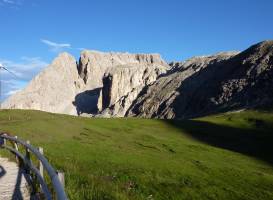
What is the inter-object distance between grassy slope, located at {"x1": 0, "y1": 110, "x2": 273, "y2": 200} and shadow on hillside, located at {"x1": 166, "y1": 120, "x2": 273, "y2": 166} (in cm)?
14

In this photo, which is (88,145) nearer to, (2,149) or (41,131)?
(41,131)

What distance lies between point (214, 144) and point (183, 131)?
26.8 ft

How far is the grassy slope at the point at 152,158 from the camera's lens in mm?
21406

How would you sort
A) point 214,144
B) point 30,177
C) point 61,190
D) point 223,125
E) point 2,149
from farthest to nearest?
point 223,125, point 214,144, point 2,149, point 30,177, point 61,190

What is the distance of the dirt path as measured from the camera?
14.5m

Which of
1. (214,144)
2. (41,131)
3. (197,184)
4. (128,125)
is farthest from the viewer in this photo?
(128,125)

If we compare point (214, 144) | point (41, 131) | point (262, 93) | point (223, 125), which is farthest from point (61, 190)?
point (262, 93)

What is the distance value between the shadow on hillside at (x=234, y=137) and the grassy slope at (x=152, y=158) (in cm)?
14

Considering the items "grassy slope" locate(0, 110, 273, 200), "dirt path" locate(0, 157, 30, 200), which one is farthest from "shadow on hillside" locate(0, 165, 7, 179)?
"grassy slope" locate(0, 110, 273, 200)

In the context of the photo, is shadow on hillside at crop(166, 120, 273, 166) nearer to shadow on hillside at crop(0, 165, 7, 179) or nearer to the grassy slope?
the grassy slope

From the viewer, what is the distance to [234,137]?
68.6 m

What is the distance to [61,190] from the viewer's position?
28.1 feet

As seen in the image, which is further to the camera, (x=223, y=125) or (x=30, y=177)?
(x=223, y=125)

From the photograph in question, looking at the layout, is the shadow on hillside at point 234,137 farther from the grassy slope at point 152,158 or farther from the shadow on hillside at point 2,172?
the shadow on hillside at point 2,172
